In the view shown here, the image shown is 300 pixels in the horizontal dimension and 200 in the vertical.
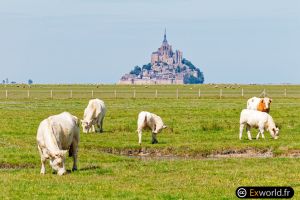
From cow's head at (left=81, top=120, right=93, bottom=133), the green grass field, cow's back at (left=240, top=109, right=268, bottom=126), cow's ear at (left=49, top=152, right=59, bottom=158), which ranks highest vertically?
cow's back at (left=240, top=109, right=268, bottom=126)

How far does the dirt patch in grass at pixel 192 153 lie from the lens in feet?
110

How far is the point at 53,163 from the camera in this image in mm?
23484

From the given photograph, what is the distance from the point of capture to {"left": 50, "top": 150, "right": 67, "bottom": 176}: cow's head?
23172mm

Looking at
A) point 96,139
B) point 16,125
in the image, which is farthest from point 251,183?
point 16,125

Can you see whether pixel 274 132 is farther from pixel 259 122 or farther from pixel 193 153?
pixel 193 153

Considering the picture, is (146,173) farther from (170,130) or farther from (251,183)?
(170,130)

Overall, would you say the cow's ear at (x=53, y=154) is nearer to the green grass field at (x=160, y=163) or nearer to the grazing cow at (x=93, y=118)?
the green grass field at (x=160, y=163)

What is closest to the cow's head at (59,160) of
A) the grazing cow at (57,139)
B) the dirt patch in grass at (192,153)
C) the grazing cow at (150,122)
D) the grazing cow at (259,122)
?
the grazing cow at (57,139)

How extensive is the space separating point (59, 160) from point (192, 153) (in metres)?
12.1

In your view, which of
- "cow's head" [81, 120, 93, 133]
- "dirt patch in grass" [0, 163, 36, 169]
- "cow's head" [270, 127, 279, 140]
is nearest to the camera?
"dirt patch in grass" [0, 163, 36, 169]

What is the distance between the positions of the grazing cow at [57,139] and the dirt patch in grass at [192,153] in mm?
8379

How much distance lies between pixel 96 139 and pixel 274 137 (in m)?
9.95

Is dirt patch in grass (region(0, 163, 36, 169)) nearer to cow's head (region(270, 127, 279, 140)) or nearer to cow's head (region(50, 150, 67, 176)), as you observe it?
cow's head (region(50, 150, 67, 176))

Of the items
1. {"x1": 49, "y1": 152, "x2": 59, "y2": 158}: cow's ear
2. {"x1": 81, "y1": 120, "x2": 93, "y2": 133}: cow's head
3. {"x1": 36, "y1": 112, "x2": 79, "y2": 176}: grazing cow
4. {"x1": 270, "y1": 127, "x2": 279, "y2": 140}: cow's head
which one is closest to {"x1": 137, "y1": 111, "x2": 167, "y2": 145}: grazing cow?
{"x1": 270, "y1": 127, "x2": 279, "y2": 140}: cow's head
